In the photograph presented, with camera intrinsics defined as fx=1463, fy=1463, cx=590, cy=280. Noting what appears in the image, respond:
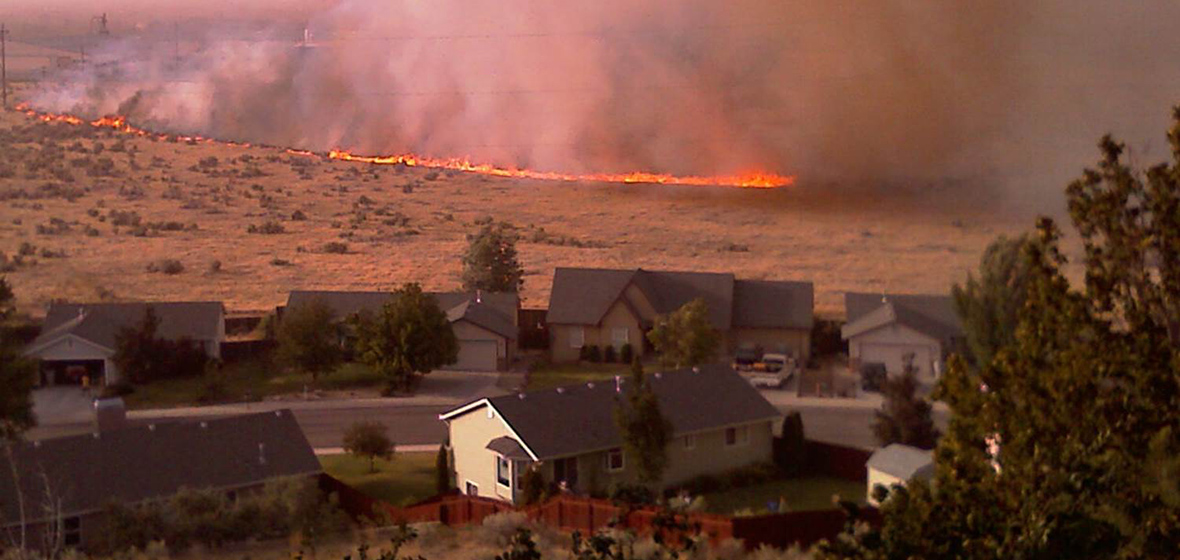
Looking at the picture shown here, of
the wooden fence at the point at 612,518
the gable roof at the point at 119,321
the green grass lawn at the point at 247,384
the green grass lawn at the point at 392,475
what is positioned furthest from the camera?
the gable roof at the point at 119,321

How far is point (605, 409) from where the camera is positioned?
53.8 feet

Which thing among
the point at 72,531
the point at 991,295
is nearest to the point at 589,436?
the point at 72,531

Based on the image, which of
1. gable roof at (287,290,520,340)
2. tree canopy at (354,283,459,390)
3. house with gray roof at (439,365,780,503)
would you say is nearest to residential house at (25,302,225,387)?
gable roof at (287,290,520,340)

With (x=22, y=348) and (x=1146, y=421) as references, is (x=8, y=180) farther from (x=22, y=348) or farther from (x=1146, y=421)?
(x=1146, y=421)

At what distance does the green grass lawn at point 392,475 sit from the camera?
15.2 meters

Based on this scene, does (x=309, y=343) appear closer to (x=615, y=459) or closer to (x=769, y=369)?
(x=769, y=369)

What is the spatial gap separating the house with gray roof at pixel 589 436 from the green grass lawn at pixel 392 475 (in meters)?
0.46

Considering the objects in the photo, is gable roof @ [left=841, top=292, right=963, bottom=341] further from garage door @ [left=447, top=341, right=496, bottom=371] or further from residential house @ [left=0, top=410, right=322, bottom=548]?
residential house @ [left=0, top=410, right=322, bottom=548]

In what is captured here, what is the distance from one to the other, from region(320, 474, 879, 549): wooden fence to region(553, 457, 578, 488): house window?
89.6 inches

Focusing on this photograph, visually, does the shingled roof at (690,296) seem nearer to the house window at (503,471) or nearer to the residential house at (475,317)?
A: the residential house at (475,317)

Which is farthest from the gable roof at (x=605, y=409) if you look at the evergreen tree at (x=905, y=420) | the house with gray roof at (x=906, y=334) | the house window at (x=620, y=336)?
the house window at (x=620, y=336)

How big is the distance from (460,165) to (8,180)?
19.9m

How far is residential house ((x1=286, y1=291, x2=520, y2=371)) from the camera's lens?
22.4 meters

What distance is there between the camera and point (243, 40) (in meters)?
47.8
